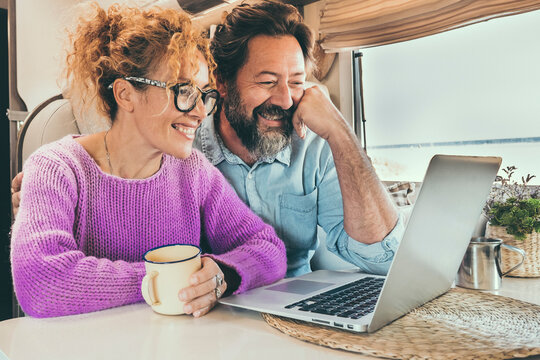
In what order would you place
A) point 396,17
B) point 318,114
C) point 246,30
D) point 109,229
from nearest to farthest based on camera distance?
point 109,229 → point 318,114 → point 246,30 → point 396,17

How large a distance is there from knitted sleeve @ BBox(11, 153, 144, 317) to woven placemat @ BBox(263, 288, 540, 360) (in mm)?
305

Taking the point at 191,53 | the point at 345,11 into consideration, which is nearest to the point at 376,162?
the point at 345,11

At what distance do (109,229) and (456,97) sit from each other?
6.27 feet

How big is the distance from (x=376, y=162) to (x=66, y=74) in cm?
190

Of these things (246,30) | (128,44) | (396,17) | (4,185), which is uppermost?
(396,17)

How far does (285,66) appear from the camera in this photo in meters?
1.48

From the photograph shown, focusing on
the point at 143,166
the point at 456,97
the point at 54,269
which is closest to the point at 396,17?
the point at 456,97

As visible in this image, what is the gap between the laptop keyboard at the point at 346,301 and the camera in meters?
0.70

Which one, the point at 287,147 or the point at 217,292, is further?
the point at 287,147

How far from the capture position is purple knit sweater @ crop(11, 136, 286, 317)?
2.62 ft

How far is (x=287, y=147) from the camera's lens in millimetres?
1488

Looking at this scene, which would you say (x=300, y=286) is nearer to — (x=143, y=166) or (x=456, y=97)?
(x=143, y=166)

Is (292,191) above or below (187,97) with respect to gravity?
below

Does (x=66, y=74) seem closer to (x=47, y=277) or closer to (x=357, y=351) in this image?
(x=47, y=277)
